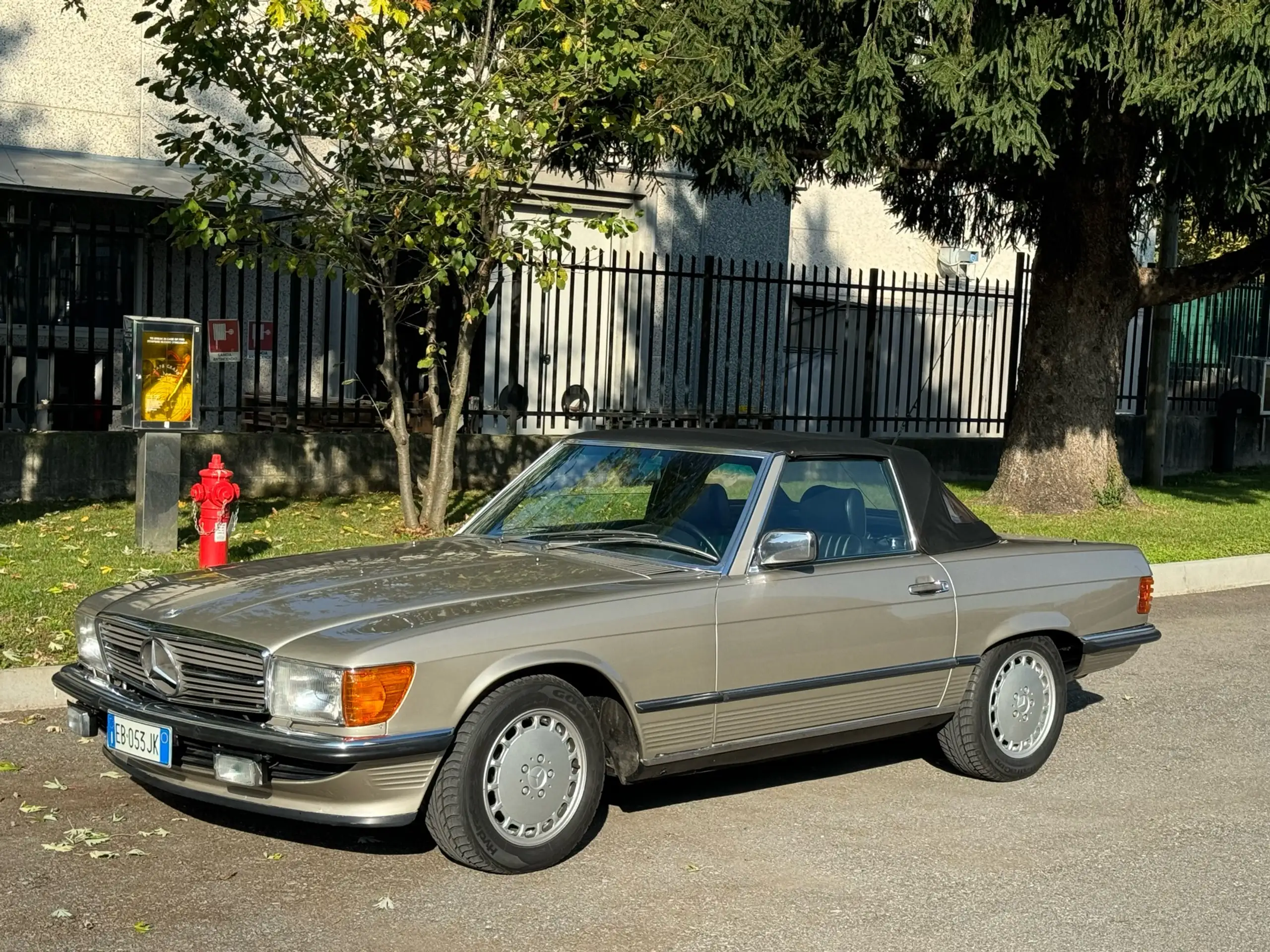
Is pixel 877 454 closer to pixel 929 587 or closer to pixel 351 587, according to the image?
pixel 929 587

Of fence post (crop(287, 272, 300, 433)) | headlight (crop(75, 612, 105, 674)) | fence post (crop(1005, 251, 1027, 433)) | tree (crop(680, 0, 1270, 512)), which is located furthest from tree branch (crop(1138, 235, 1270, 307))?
headlight (crop(75, 612, 105, 674))

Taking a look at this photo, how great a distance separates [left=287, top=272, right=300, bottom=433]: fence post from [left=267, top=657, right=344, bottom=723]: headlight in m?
9.01

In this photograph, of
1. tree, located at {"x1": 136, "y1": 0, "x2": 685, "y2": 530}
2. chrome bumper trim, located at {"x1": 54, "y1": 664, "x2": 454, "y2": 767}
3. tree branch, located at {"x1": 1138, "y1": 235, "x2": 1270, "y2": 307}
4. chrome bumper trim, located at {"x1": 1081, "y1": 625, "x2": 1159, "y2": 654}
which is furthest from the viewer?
tree branch, located at {"x1": 1138, "y1": 235, "x2": 1270, "y2": 307}

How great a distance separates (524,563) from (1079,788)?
8.53 ft

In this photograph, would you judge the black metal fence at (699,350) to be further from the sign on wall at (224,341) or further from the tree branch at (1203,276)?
the sign on wall at (224,341)

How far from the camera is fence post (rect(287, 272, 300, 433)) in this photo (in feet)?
45.8

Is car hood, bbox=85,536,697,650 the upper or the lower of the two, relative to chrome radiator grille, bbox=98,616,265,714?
upper

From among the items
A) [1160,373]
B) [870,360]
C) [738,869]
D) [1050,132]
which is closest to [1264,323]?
[1160,373]

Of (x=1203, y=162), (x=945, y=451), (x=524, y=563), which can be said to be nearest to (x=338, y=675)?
(x=524, y=563)

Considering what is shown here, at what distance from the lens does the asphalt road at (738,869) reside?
Result: 4711 millimetres

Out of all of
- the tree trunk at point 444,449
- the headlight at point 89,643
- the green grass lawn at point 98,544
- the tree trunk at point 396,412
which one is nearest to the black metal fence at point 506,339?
the tree trunk at point 396,412

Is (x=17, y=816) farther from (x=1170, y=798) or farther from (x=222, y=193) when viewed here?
(x=222, y=193)

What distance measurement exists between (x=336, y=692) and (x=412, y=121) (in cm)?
724

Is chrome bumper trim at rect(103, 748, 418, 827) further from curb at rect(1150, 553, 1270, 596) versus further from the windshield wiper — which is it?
curb at rect(1150, 553, 1270, 596)
